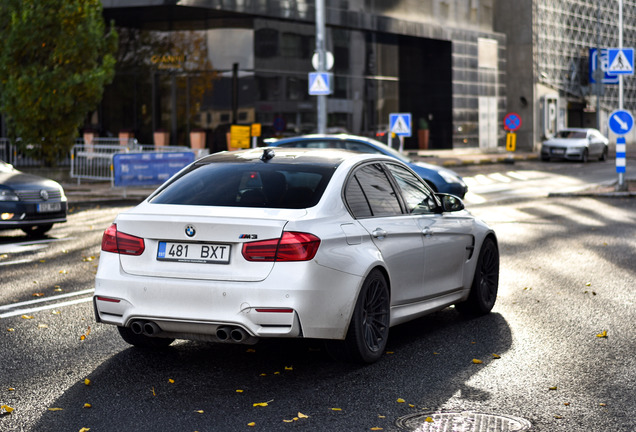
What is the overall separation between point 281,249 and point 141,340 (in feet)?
5.02

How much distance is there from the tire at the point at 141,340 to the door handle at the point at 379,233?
1.67 metres

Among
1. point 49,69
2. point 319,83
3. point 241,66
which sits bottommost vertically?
point 319,83

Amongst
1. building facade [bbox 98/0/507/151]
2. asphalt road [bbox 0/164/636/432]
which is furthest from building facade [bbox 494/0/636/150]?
asphalt road [bbox 0/164/636/432]

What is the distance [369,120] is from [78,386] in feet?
125

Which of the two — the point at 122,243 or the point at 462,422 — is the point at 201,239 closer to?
the point at 122,243

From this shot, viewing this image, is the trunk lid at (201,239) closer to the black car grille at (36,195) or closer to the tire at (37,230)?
the black car grille at (36,195)

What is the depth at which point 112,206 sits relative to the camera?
71.1 ft

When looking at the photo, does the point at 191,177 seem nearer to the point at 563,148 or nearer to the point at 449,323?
the point at 449,323

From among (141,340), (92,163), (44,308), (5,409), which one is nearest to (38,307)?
(44,308)

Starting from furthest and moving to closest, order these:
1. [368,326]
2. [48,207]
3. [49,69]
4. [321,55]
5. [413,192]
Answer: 1. [321,55]
2. [49,69]
3. [48,207]
4. [413,192]
5. [368,326]

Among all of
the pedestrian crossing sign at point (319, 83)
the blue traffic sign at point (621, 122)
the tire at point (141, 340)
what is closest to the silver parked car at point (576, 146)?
the pedestrian crossing sign at point (319, 83)

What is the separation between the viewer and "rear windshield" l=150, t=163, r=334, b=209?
6527mm

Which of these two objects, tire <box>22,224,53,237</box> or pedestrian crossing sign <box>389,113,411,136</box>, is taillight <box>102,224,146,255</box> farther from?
pedestrian crossing sign <box>389,113,411,136</box>

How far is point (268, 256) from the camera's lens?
6.05 m
